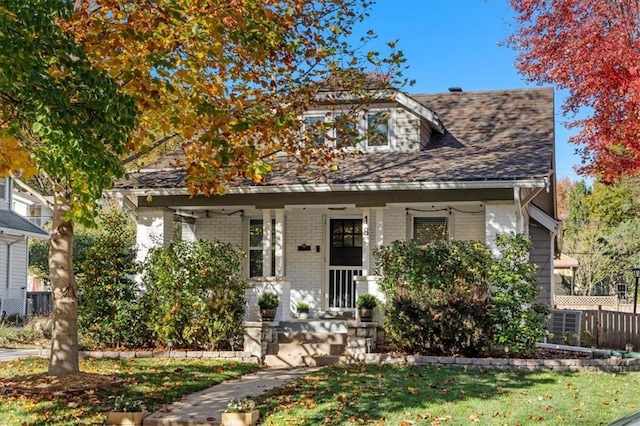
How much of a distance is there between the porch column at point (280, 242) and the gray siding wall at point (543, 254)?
24.8 feet

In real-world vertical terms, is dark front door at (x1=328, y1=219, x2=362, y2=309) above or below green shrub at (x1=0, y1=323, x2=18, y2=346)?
above

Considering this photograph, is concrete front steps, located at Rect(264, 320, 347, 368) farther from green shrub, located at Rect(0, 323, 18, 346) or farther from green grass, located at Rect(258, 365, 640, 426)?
green shrub, located at Rect(0, 323, 18, 346)

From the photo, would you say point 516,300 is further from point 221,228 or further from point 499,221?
point 221,228

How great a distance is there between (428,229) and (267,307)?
494 centimetres

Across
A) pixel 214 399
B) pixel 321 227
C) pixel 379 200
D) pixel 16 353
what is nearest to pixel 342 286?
pixel 321 227

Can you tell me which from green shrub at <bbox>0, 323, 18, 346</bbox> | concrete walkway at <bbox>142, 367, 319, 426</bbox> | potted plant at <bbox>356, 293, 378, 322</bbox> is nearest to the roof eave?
potted plant at <bbox>356, 293, 378, 322</bbox>

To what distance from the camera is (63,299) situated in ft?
37.0

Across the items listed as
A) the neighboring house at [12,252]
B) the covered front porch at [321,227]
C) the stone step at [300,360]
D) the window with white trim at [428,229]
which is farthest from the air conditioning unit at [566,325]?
the neighboring house at [12,252]

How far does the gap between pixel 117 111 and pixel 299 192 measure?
8956mm

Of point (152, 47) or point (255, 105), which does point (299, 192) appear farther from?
point (152, 47)

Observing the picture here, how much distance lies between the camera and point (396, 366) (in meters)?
12.4

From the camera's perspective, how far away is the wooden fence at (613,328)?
656 inches

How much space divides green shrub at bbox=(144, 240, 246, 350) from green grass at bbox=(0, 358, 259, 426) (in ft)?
2.85

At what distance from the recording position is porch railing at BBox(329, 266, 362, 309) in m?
17.9
